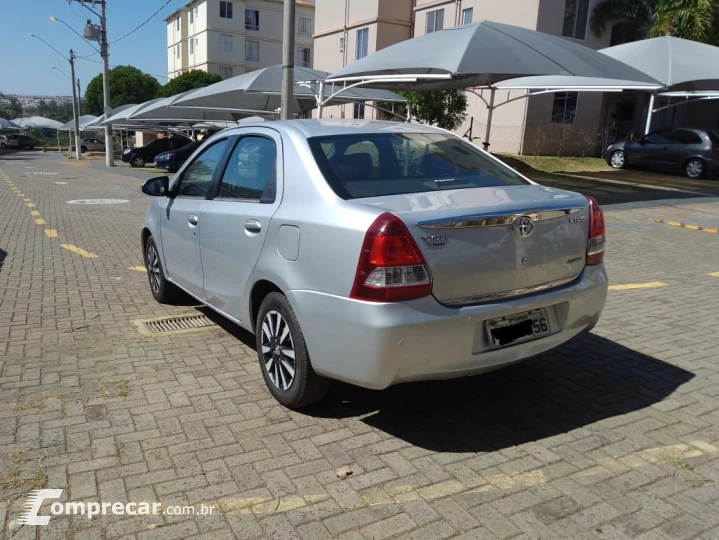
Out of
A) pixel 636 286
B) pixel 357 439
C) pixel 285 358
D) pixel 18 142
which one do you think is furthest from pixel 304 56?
pixel 357 439

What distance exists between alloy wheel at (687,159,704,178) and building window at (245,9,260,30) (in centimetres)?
5195

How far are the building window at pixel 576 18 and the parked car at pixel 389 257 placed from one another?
2357 centimetres

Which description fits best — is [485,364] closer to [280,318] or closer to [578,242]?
[578,242]

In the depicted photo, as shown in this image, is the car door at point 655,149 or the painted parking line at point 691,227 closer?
the painted parking line at point 691,227

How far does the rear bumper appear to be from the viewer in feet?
9.93

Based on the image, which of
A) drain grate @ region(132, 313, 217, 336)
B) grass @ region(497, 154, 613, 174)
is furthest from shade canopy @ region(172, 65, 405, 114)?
drain grate @ region(132, 313, 217, 336)

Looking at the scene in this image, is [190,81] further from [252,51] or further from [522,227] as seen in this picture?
[522,227]

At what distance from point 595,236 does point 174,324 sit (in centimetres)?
348

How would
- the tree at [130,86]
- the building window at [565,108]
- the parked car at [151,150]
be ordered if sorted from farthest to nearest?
the tree at [130,86] < the parked car at [151,150] < the building window at [565,108]

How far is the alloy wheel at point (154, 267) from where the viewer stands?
5840mm

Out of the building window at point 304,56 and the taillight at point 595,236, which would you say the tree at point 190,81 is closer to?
the building window at point 304,56

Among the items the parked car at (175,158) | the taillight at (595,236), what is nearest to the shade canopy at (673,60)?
the taillight at (595,236)

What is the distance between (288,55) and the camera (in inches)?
409
